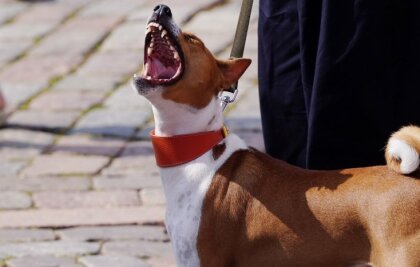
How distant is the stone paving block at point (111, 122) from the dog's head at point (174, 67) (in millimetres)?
A: 2897

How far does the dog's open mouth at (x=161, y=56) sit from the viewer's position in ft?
12.0

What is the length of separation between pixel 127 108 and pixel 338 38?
3.16m

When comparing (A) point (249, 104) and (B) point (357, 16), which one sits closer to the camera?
(B) point (357, 16)

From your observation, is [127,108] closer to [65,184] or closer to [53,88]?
[53,88]

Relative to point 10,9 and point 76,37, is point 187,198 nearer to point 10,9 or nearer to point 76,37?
point 76,37

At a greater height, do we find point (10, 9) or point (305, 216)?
point (305, 216)

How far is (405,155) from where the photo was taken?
11.6 ft

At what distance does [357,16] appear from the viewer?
13.0ft

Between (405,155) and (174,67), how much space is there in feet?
2.54

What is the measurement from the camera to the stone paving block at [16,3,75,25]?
883 centimetres

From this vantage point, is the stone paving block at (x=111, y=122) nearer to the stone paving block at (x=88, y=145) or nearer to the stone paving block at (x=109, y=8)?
the stone paving block at (x=88, y=145)

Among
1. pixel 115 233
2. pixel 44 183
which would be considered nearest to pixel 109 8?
pixel 44 183

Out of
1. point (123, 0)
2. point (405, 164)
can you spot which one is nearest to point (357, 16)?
point (405, 164)

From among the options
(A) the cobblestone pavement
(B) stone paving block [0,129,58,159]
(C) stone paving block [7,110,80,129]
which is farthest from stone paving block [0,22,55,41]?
(B) stone paving block [0,129,58,159]
